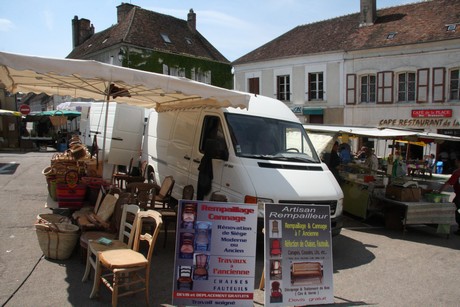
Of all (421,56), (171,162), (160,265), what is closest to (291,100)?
(421,56)

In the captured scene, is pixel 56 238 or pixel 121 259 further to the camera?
pixel 56 238

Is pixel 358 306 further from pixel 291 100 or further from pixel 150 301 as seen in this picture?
pixel 291 100

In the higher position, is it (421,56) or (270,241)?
(421,56)

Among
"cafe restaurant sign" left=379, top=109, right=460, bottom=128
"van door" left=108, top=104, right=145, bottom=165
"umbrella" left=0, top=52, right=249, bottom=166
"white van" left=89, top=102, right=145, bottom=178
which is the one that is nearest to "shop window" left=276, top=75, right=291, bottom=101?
"cafe restaurant sign" left=379, top=109, right=460, bottom=128

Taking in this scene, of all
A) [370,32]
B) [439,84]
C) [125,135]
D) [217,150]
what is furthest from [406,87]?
[217,150]

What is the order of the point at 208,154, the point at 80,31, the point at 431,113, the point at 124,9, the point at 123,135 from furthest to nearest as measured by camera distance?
the point at 80,31 < the point at 124,9 < the point at 431,113 < the point at 123,135 < the point at 208,154

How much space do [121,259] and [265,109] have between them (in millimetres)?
4092

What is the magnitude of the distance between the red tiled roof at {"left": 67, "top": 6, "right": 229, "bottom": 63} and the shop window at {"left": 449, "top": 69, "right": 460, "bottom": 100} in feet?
63.2

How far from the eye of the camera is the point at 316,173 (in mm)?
6492

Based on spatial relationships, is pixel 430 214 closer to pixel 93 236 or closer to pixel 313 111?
pixel 93 236

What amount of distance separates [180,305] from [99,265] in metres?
1.02

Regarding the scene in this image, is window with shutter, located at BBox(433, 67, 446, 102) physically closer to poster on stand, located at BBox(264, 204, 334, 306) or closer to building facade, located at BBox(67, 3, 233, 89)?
building facade, located at BBox(67, 3, 233, 89)

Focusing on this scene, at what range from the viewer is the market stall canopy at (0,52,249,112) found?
5094mm

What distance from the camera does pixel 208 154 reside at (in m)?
6.52
